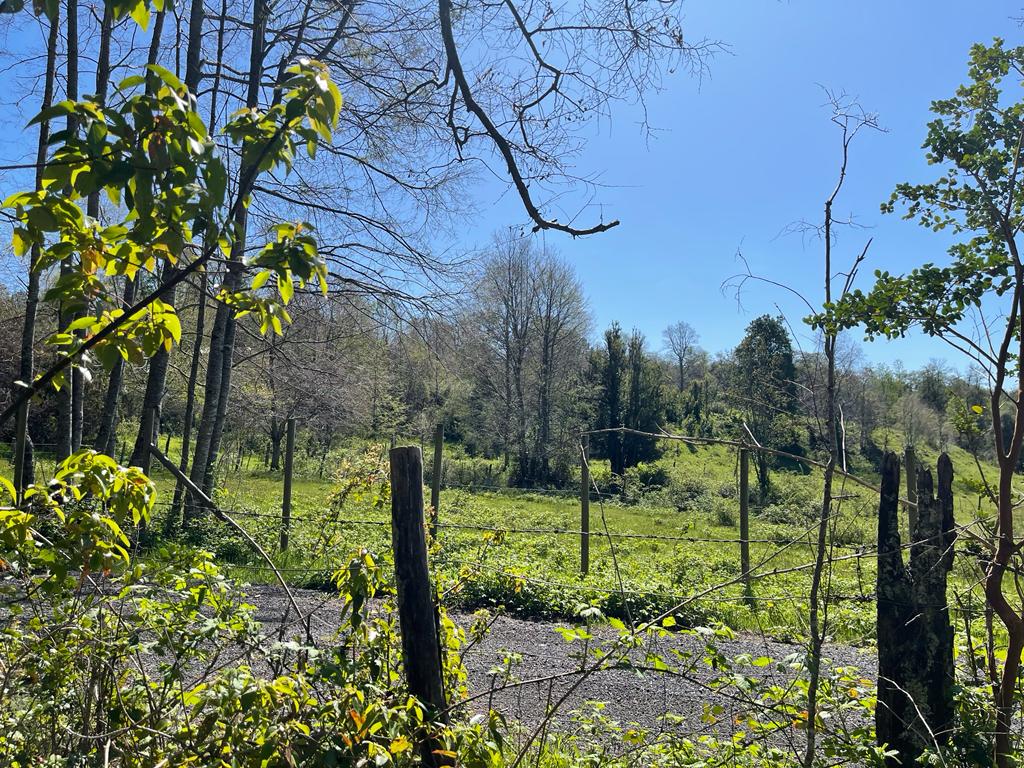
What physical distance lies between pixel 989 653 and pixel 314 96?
Result: 118 inches

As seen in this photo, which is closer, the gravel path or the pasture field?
the pasture field

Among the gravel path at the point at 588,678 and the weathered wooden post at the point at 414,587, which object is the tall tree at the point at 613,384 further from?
the weathered wooden post at the point at 414,587

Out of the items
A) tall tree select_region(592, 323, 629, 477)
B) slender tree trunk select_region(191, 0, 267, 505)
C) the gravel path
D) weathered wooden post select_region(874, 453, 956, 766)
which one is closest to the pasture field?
weathered wooden post select_region(874, 453, 956, 766)

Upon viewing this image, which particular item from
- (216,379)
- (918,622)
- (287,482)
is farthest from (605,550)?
(918,622)

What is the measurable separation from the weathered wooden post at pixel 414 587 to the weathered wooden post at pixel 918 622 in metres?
1.65

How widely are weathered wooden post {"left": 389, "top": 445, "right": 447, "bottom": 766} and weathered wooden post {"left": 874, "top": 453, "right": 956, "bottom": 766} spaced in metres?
1.65

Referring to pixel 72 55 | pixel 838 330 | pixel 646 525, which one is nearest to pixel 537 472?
pixel 646 525

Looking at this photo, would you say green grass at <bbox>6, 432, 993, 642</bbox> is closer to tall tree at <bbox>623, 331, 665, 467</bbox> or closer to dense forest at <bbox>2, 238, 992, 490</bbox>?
dense forest at <bbox>2, 238, 992, 490</bbox>

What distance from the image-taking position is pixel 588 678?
17.1ft

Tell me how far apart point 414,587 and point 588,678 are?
3.44m

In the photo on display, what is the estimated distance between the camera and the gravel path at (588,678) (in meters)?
4.18

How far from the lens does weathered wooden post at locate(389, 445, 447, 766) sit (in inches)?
87.1

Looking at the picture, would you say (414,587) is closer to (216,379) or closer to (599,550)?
(216,379)

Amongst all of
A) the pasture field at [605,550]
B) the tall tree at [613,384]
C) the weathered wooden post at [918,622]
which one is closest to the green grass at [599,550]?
the pasture field at [605,550]
